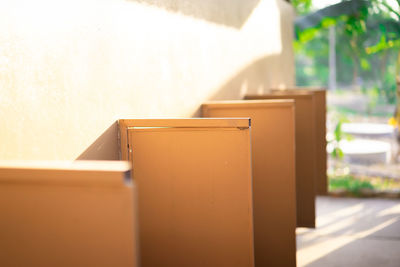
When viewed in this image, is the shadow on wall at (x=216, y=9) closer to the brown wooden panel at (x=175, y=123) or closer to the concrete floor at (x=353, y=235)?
the brown wooden panel at (x=175, y=123)

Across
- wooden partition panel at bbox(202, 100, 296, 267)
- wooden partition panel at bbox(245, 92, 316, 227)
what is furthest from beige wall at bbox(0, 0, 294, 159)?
wooden partition panel at bbox(245, 92, 316, 227)

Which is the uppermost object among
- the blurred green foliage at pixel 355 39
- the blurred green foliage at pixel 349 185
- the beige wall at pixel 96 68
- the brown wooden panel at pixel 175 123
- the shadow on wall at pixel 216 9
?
the blurred green foliage at pixel 355 39

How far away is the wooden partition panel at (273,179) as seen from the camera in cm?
312

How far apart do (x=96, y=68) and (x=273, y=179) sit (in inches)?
56.8

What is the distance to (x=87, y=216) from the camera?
4.61ft

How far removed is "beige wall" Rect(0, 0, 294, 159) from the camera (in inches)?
69.9

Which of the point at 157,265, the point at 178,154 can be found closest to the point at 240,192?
the point at 178,154

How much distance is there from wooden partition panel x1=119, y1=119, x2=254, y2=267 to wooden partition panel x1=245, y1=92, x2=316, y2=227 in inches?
81.1

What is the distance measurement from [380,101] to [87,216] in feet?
80.4

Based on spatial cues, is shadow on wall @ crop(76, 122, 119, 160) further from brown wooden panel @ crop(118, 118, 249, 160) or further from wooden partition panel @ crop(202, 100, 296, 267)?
wooden partition panel @ crop(202, 100, 296, 267)

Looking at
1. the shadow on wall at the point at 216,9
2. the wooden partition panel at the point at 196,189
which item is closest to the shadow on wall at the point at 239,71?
the shadow on wall at the point at 216,9

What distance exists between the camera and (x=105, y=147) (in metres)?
2.35

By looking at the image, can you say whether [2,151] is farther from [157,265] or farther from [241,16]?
[241,16]

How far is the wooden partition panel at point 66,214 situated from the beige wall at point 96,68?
32 centimetres
